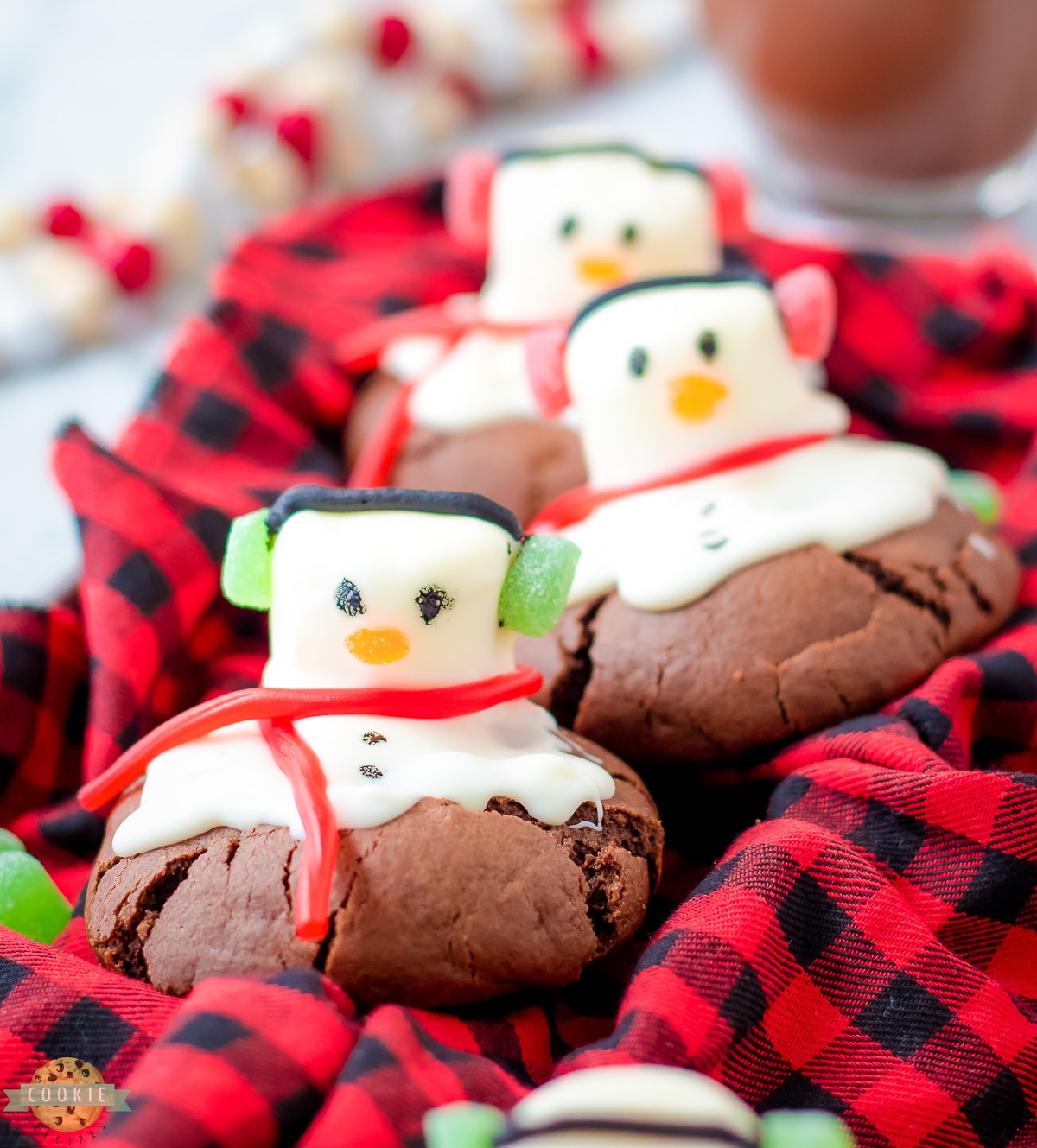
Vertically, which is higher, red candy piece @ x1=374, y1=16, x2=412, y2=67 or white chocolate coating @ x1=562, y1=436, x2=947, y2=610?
red candy piece @ x1=374, y1=16, x2=412, y2=67

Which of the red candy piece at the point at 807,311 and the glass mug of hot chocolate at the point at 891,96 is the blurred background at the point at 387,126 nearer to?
the glass mug of hot chocolate at the point at 891,96

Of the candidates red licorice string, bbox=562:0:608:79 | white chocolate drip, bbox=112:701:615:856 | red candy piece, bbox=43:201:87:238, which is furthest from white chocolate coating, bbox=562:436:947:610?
red licorice string, bbox=562:0:608:79

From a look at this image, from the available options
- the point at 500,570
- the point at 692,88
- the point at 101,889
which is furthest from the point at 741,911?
the point at 692,88

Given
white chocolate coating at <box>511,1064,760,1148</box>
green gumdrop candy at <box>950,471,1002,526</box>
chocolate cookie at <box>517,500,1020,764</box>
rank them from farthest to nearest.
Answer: green gumdrop candy at <box>950,471,1002,526</box> < chocolate cookie at <box>517,500,1020,764</box> < white chocolate coating at <box>511,1064,760,1148</box>

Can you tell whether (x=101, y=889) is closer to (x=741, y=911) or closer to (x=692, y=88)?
(x=741, y=911)

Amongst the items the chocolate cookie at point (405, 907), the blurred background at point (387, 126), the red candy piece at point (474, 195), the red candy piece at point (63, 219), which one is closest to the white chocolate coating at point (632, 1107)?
the chocolate cookie at point (405, 907)

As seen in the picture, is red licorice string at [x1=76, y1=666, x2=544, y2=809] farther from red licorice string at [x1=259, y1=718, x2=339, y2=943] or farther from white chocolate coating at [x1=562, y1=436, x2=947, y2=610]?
white chocolate coating at [x1=562, y1=436, x2=947, y2=610]

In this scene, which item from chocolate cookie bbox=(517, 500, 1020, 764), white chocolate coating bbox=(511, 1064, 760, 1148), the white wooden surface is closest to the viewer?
white chocolate coating bbox=(511, 1064, 760, 1148)

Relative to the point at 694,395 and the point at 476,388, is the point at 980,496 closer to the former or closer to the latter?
the point at 694,395
